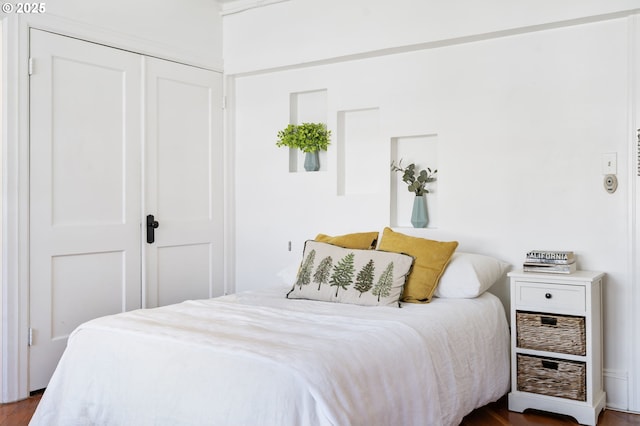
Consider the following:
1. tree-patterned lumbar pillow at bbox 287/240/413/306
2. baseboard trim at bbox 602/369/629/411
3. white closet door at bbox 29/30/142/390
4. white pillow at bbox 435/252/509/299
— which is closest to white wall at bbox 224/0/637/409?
baseboard trim at bbox 602/369/629/411

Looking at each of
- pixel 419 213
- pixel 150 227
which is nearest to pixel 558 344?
pixel 419 213

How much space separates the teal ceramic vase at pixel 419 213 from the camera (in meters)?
3.81

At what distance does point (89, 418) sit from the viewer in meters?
2.34

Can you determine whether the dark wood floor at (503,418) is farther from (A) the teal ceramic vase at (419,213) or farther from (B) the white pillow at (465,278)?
(A) the teal ceramic vase at (419,213)

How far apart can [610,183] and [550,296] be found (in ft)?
2.35

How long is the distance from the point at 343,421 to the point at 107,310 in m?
2.36

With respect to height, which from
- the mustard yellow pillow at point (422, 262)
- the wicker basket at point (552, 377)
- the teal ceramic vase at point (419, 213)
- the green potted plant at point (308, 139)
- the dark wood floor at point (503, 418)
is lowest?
the dark wood floor at point (503, 418)

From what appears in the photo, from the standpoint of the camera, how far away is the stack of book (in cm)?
309

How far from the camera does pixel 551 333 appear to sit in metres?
3.02

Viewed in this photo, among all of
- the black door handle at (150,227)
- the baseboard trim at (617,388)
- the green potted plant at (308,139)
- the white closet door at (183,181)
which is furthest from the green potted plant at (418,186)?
the black door handle at (150,227)

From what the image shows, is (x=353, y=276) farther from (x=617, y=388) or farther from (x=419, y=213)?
(x=617, y=388)

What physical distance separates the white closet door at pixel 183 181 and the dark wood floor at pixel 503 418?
109cm

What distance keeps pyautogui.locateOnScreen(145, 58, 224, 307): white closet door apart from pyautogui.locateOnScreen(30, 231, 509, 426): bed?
1233 mm

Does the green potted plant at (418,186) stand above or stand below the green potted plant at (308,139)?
below
